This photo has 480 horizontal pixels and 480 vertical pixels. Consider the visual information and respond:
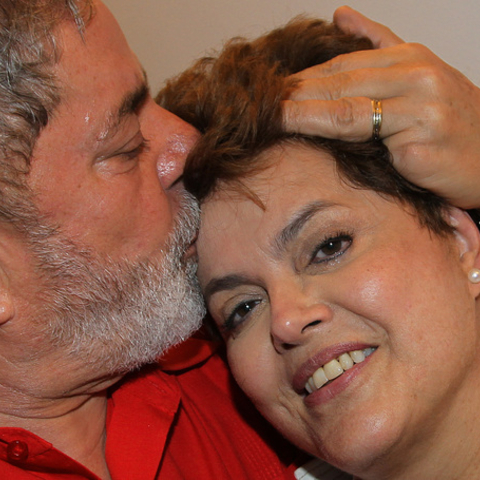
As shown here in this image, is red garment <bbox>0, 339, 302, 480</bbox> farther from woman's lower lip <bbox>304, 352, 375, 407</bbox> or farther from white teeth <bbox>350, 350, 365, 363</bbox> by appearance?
white teeth <bbox>350, 350, 365, 363</bbox>

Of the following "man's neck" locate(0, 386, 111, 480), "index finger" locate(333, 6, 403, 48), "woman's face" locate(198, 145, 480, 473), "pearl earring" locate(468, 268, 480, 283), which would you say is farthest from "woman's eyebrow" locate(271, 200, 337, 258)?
"man's neck" locate(0, 386, 111, 480)

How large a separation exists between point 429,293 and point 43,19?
39.0 inches

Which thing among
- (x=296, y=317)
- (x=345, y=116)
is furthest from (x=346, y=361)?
(x=345, y=116)

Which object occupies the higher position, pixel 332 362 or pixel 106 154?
pixel 106 154

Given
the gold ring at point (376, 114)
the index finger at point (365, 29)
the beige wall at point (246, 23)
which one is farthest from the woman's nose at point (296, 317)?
the beige wall at point (246, 23)

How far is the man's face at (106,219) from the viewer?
136 centimetres

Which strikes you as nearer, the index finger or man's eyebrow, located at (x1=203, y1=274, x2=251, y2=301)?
man's eyebrow, located at (x1=203, y1=274, x2=251, y2=301)

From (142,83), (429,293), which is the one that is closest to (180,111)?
(142,83)

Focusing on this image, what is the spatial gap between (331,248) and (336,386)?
302mm

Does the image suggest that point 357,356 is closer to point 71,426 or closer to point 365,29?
point 71,426

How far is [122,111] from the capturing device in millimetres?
1419

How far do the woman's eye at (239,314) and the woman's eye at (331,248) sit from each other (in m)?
0.22

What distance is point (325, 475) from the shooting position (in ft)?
5.89

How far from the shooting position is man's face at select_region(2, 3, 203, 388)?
4.45 ft
